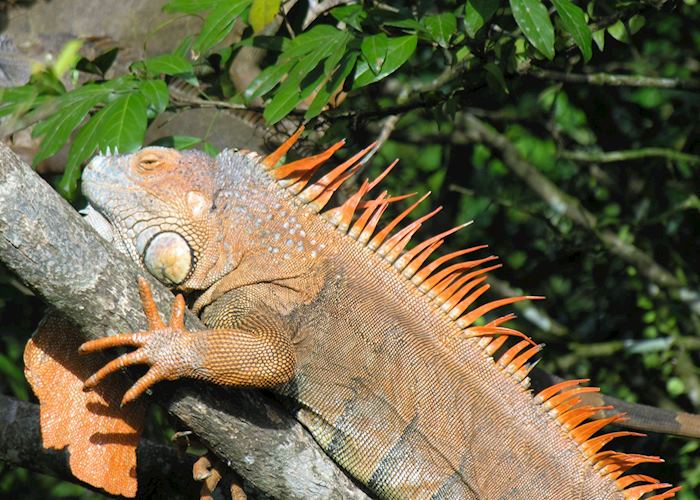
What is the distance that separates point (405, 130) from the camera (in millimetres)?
6492

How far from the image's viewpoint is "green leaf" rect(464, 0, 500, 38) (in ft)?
10.4

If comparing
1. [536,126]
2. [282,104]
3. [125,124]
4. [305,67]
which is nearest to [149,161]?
[125,124]

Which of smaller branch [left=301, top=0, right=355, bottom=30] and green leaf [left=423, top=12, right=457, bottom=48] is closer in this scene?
green leaf [left=423, top=12, right=457, bottom=48]

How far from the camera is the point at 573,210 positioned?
5.77 meters

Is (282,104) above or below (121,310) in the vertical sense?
above

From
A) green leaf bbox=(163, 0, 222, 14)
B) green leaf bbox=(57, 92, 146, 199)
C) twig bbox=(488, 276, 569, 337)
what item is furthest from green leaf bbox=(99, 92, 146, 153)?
twig bbox=(488, 276, 569, 337)

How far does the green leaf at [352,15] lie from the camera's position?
3326 millimetres

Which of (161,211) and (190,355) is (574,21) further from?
(190,355)

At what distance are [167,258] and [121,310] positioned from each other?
1.80 ft

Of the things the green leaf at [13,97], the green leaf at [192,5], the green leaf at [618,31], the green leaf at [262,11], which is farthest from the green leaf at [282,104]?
the green leaf at [618,31]

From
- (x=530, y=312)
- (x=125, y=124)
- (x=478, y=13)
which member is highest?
(x=478, y=13)

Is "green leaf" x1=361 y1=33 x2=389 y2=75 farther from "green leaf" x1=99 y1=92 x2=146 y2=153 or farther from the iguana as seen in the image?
"green leaf" x1=99 y1=92 x2=146 y2=153

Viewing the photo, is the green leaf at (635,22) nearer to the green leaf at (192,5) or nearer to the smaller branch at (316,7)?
the smaller branch at (316,7)

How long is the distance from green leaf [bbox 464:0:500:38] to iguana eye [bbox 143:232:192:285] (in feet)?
4.13
